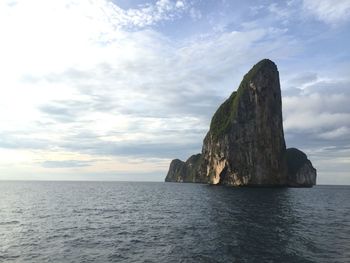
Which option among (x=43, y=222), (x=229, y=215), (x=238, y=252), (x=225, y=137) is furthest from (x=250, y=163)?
(x=238, y=252)

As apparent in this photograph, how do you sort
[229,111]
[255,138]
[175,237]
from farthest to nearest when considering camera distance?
1. [229,111]
2. [255,138]
3. [175,237]

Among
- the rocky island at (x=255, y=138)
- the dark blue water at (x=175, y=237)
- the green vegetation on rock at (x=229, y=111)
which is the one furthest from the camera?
the green vegetation on rock at (x=229, y=111)

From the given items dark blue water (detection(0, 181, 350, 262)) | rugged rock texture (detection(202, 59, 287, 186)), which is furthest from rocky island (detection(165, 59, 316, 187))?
dark blue water (detection(0, 181, 350, 262))

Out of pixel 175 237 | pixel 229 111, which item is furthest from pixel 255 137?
pixel 175 237

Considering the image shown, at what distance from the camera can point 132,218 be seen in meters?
54.2

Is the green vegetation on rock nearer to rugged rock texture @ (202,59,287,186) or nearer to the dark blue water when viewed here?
rugged rock texture @ (202,59,287,186)

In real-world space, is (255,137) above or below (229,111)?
below

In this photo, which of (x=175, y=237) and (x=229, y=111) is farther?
(x=229, y=111)

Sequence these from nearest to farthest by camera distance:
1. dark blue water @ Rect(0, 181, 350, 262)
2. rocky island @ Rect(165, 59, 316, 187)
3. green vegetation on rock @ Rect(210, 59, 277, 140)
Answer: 1. dark blue water @ Rect(0, 181, 350, 262)
2. rocky island @ Rect(165, 59, 316, 187)
3. green vegetation on rock @ Rect(210, 59, 277, 140)

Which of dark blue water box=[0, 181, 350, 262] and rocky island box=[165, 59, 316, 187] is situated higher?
rocky island box=[165, 59, 316, 187]

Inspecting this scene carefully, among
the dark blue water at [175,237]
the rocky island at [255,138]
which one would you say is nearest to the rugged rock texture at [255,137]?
the rocky island at [255,138]

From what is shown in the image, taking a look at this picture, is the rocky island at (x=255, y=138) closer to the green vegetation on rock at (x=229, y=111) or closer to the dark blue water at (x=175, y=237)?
the green vegetation on rock at (x=229, y=111)

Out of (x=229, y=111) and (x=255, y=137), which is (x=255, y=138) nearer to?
(x=255, y=137)

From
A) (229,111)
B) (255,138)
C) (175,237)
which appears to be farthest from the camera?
(229,111)
